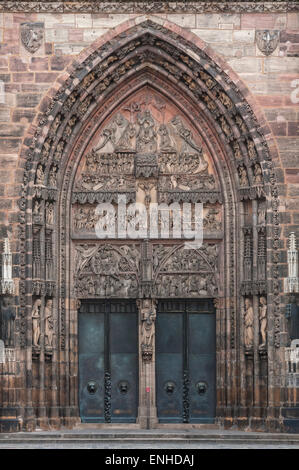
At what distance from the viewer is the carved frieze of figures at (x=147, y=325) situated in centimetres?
3064

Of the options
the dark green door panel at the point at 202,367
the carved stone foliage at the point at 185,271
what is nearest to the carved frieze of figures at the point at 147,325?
the carved stone foliage at the point at 185,271

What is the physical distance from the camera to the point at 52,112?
2989cm

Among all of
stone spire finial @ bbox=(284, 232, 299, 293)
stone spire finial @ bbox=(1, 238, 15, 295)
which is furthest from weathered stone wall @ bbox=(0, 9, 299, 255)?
stone spire finial @ bbox=(1, 238, 15, 295)

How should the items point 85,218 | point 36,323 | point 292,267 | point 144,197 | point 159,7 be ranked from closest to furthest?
point 292,267 → point 36,323 → point 159,7 → point 85,218 → point 144,197

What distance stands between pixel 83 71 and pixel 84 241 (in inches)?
155

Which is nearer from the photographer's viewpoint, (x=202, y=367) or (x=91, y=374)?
(x=91, y=374)

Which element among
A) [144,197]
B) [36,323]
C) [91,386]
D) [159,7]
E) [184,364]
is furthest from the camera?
[144,197]

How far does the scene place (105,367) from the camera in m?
30.9

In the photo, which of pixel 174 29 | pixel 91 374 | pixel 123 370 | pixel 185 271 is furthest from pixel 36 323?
pixel 174 29

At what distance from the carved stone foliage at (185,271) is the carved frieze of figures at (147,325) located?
443 mm

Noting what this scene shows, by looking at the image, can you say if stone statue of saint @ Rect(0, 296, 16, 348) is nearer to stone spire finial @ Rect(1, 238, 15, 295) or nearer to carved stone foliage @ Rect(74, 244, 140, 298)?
stone spire finial @ Rect(1, 238, 15, 295)

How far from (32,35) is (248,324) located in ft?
26.5

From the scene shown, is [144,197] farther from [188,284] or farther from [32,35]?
[32,35]

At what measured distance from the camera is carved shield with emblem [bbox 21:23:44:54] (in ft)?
98.3
